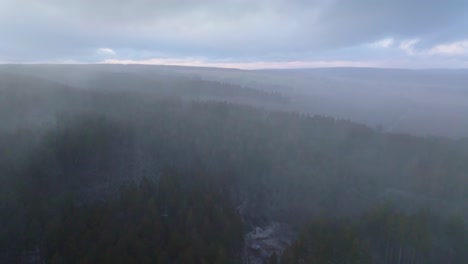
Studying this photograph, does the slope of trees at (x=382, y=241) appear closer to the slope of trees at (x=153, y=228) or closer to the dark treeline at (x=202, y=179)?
the dark treeline at (x=202, y=179)

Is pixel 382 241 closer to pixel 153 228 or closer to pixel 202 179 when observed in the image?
pixel 153 228

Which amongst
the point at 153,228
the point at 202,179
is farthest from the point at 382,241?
the point at 202,179

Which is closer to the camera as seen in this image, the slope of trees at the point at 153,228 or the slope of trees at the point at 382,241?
the slope of trees at the point at 153,228

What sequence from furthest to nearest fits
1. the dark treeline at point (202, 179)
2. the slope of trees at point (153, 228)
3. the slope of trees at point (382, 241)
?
1. the dark treeline at point (202, 179)
2. the slope of trees at point (382, 241)
3. the slope of trees at point (153, 228)

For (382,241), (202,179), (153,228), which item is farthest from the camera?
(202,179)

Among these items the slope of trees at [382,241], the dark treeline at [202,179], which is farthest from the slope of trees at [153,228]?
the slope of trees at [382,241]

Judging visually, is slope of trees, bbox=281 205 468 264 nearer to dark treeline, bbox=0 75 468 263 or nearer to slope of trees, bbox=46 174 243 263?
dark treeline, bbox=0 75 468 263

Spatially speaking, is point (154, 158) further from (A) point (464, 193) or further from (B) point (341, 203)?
(A) point (464, 193)

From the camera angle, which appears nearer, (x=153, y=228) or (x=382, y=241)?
(x=153, y=228)
